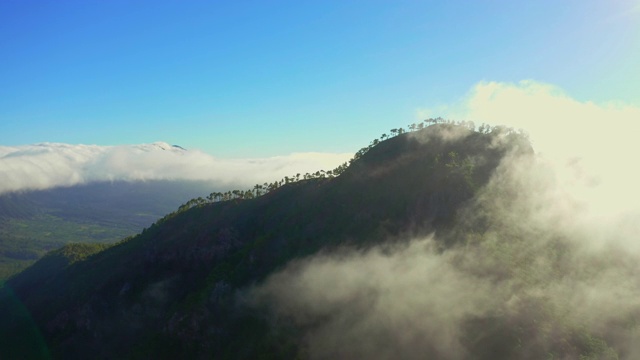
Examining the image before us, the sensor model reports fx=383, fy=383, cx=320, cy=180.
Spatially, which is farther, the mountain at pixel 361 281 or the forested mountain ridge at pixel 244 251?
the forested mountain ridge at pixel 244 251

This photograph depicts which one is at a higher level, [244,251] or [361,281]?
[244,251]

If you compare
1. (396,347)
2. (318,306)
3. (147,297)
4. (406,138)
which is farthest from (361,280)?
(147,297)

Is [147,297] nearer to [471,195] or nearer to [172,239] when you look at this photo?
[172,239]

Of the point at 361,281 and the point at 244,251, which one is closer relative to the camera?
the point at 361,281

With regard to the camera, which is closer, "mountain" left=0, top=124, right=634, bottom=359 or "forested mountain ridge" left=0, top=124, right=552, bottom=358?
"mountain" left=0, top=124, right=634, bottom=359
